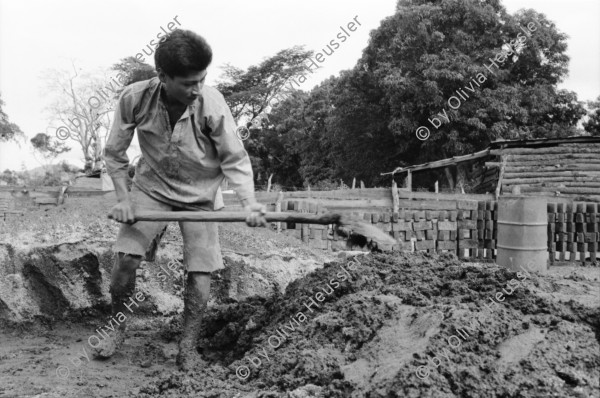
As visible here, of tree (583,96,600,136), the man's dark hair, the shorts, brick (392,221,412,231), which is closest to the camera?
the man's dark hair

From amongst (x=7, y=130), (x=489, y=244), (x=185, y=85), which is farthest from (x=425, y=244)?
(x=7, y=130)

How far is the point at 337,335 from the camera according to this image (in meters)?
2.88

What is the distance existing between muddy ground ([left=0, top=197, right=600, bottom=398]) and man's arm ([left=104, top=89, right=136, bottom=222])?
97 centimetres

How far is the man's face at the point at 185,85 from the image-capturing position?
9.68 ft

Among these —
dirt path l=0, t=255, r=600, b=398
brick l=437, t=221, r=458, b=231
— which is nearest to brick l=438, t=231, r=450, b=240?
brick l=437, t=221, r=458, b=231

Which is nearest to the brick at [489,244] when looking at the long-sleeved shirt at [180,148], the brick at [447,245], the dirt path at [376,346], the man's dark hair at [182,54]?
the brick at [447,245]

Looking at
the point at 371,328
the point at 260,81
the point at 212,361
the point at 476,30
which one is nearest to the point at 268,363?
the point at 371,328

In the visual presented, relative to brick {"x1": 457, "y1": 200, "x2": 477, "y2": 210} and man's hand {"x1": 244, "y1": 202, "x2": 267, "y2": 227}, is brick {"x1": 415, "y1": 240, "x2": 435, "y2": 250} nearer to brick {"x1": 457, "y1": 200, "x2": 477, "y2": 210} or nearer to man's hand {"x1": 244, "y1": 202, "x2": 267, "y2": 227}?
brick {"x1": 457, "y1": 200, "x2": 477, "y2": 210}

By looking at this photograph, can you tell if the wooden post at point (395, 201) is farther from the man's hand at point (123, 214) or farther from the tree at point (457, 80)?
the man's hand at point (123, 214)

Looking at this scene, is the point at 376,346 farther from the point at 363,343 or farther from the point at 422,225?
the point at 422,225

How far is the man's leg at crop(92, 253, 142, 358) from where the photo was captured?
3.35 meters

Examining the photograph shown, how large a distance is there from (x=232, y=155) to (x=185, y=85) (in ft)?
1.64

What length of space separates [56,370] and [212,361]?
0.92m

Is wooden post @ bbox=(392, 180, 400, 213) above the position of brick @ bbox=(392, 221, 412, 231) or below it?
above
